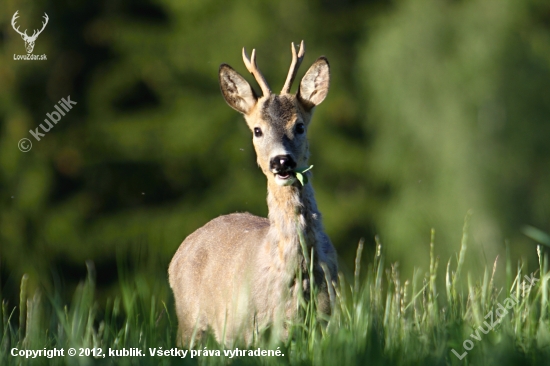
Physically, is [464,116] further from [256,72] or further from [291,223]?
[291,223]

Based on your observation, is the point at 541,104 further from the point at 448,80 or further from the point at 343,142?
the point at 343,142

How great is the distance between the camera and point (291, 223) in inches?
246

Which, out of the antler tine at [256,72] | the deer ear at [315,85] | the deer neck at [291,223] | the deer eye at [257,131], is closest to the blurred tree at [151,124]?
the deer ear at [315,85]

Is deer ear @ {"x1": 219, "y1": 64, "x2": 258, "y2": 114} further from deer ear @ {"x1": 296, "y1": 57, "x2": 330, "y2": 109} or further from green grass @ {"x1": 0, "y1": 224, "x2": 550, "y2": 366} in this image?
green grass @ {"x1": 0, "y1": 224, "x2": 550, "y2": 366}

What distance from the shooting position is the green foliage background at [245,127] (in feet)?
73.2

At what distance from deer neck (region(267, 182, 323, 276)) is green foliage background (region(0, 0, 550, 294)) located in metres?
13.3

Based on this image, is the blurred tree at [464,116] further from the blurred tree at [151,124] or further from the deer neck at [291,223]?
the deer neck at [291,223]

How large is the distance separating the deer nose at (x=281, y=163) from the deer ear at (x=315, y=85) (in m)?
0.91

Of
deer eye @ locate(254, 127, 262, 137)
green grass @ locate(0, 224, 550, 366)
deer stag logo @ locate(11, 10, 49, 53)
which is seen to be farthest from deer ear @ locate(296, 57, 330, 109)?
deer stag logo @ locate(11, 10, 49, 53)

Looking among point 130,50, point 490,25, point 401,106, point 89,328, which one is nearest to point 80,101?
point 130,50

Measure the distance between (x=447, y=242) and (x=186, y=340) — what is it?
1418 centimetres

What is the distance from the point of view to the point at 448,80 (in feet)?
75.9

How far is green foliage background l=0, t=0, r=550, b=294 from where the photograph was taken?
878 inches

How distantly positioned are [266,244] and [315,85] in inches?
55.6
